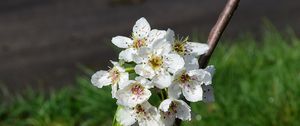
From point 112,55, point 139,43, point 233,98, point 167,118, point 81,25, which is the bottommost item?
point 81,25

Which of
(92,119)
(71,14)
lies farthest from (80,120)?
(71,14)

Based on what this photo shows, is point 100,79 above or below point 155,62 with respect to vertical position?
below

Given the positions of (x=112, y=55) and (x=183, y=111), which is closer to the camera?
(x=183, y=111)

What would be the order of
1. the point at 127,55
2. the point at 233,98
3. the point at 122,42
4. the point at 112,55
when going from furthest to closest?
the point at 112,55 < the point at 233,98 < the point at 122,42 < the point at 127,55

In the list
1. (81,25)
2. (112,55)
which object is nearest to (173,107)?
(112,55)

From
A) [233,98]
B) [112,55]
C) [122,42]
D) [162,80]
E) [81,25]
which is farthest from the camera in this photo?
[81,25]

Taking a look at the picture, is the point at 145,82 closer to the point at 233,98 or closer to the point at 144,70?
the point at 144,70

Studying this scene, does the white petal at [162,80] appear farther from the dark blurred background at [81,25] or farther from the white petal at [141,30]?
the dark blurred background at [81,25]
